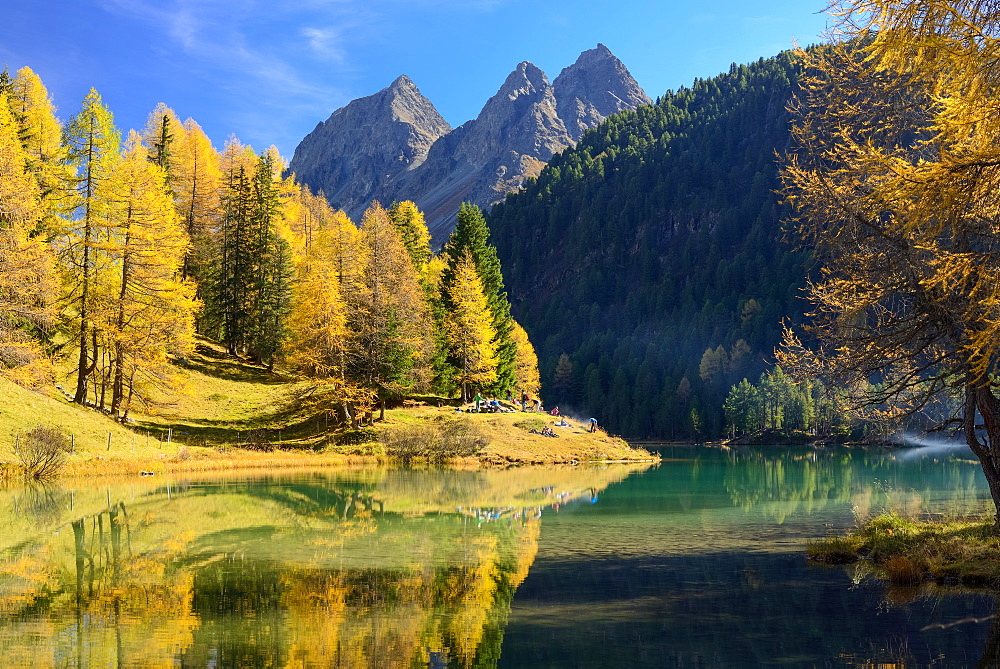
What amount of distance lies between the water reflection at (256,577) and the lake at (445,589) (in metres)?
0.06

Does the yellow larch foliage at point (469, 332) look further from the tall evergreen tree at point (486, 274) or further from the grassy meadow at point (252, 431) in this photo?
the grassy meadow at point (252, 431)

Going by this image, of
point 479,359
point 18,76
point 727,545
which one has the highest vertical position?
point 18,76

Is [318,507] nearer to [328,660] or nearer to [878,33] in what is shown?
[328,660]

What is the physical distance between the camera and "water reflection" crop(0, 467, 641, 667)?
401 inches

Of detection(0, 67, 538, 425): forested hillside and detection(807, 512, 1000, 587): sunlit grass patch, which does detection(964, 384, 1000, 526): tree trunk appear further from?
detection(0, 67, 538, 425): forested hillside

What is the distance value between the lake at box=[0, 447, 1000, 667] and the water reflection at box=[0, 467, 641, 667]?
0.18 ft

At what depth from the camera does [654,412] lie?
144 meters

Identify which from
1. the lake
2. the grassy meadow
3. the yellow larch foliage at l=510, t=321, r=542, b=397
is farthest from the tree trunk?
the yellow larch foliage at l=510, t=321, r=542, b=397

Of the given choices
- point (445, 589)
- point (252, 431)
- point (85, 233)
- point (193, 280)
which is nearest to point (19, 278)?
point (85, 233)

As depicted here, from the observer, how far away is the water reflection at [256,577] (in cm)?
1019

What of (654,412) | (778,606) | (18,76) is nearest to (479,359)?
(18,76)

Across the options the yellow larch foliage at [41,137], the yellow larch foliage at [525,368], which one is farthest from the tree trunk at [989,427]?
the yellow larch foliage at [525,368]

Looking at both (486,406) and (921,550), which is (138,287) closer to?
(486,406)

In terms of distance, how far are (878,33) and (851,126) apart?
9439 mm
